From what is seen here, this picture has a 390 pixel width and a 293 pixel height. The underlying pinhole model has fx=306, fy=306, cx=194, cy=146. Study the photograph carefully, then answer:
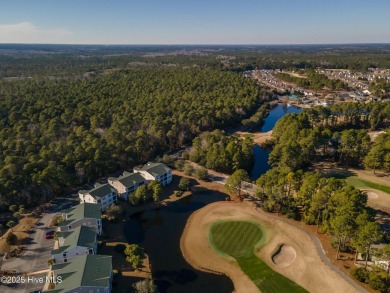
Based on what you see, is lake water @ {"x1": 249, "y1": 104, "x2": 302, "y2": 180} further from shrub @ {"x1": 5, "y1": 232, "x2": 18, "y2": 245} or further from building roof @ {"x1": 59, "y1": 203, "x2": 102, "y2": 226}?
shrub @ {"x1": 5, "y1": 232, "x2": 18, "y2": 245}

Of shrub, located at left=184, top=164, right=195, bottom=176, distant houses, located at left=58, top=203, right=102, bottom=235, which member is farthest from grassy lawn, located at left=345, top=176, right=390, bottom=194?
distant houses, located at left=58, top=203, right=102, bottom=235

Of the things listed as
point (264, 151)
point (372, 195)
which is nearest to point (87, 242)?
point (372, 195)

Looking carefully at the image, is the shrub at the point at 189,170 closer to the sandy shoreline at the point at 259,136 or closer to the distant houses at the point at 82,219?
the distant houses at the point at 82,219

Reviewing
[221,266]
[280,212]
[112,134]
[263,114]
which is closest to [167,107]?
[112,134]

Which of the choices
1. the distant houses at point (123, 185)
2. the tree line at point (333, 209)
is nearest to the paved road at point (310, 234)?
the tree line at point (333, 209)

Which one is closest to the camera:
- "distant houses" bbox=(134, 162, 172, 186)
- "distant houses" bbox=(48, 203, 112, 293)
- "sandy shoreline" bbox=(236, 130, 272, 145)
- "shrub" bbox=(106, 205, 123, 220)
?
"distant houses" bbox=(48, 203, 112, 293)

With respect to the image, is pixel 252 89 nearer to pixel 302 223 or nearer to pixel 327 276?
pixel 302 223

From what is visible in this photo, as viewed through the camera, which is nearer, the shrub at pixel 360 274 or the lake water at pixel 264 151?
the shrub at pixel 360 274
